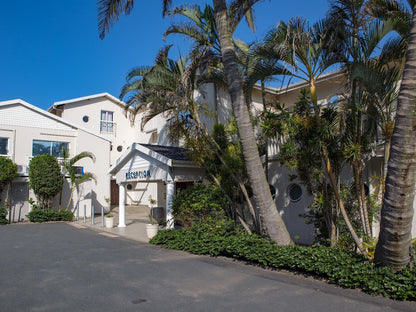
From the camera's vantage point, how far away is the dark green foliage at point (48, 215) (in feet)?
63.6

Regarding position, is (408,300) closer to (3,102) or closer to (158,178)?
(158,178)

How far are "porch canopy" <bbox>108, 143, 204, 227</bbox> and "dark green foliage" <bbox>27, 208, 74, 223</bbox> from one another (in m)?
6.87

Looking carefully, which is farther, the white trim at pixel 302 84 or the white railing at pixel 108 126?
the white railing at pixel 108 126

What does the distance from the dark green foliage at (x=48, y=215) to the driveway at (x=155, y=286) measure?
9.92 m

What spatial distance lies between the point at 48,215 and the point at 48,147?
14.8ft

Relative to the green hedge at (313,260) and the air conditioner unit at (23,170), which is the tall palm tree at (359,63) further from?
the air conditioner unit at (23,170)

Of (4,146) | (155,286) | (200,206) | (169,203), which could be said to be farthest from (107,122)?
(155,286)

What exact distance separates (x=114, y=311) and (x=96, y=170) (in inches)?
745

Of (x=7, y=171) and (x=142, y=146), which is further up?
(x=142, y=146)

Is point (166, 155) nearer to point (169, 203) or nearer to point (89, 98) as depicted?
point (169, 203)

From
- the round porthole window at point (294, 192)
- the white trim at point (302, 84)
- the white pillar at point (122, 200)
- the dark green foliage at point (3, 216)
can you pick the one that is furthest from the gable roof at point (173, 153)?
the dark green foliage at point (3, 216)

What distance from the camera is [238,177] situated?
960 centimetres

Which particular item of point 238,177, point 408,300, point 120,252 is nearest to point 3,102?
point 120,252

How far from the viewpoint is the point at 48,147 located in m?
21.6
